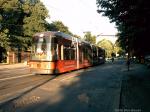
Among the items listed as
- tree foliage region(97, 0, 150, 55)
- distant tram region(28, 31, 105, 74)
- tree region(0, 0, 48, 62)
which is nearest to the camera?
tree foliage region(97, 0, 150, 55)

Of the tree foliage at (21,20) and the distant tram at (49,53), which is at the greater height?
the tree foliage at (21,20)

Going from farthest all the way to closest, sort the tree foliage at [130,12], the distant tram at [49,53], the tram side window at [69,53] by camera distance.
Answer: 1. the tram side window at [69,53]
2. the distant tram at [49,53]
3. the tree foliage at [130,12]

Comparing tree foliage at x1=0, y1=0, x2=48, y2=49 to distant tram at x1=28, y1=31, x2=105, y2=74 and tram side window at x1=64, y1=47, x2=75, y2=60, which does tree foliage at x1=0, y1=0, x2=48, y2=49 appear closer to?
tram side window at x1=64, y1=47, x2=75, y2=60

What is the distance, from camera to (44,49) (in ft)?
77.6

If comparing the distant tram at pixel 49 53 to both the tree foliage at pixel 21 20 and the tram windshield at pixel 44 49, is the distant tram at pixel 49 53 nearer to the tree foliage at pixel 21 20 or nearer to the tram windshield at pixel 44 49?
the tram windshield at pixel 44 49

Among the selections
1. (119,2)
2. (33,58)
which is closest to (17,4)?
(33,58)

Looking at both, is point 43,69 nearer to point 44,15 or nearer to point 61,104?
point 61,104

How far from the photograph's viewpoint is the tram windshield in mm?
23422

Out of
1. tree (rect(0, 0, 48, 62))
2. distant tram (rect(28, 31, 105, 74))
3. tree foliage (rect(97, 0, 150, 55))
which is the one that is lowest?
distant tram (rect(28, 31, 105, 74))

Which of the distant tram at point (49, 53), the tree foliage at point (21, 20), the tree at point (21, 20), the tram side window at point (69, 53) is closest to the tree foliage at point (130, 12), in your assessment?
the distant tram at point (49, 53)

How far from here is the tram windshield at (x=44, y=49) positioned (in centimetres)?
2342

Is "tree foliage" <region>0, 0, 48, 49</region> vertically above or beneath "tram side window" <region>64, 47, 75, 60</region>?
above

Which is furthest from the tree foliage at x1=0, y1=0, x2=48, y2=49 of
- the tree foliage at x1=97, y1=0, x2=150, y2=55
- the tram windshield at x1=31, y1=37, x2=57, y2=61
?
the tree foliage at x1=97, y1=0, x2=150, y2=55

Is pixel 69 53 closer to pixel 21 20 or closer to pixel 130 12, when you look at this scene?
pixel 130 12
